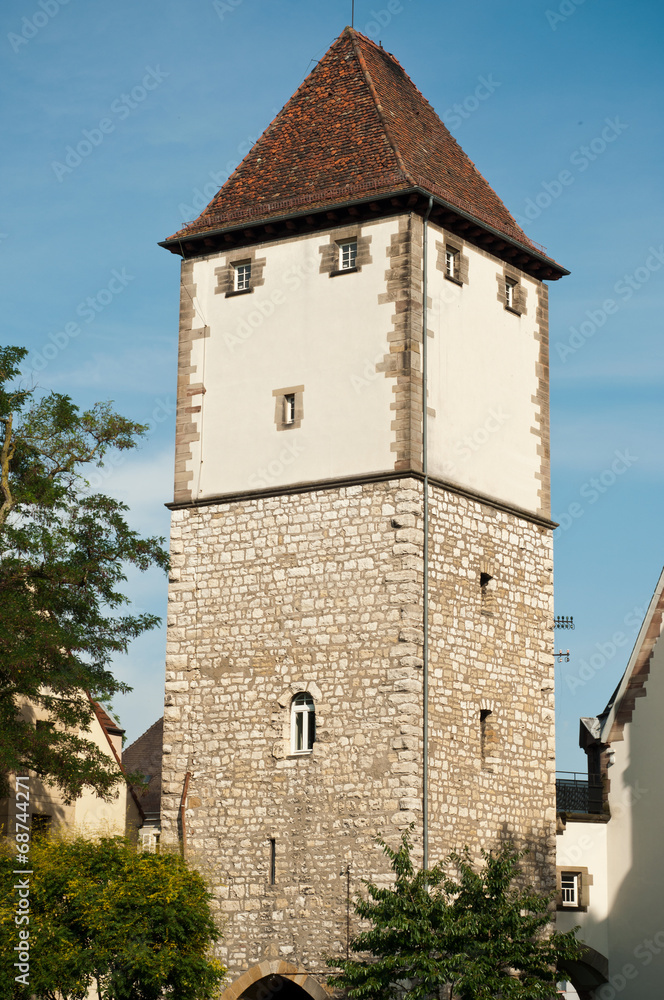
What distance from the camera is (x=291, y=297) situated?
30.7 metres

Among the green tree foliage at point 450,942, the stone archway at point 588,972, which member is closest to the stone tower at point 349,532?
the green tree foliage at point 450,942

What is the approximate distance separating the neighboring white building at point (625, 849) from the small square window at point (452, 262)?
7.08 meters

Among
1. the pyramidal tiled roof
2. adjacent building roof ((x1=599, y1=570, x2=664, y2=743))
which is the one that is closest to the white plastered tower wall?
the pyramidal tiled roof

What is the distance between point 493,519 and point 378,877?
645cm

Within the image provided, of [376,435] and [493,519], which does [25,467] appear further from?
[493,519]

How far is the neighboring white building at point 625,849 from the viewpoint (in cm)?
3144

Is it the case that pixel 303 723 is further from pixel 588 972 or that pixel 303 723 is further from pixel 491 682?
pixel 588 972

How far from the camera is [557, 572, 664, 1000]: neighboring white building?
31438 millimetres

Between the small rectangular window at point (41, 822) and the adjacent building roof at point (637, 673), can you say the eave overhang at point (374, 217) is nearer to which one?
the adjacent building roof at point (637, 673)

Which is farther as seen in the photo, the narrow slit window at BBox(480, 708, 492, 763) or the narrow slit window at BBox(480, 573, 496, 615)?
the narrow slit window at BBox(480, 573, 496, 615)

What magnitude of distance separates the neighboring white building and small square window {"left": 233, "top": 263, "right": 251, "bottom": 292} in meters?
9.20

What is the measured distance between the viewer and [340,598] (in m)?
28.6

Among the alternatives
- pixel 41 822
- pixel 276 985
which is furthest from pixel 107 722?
pixel 276 985

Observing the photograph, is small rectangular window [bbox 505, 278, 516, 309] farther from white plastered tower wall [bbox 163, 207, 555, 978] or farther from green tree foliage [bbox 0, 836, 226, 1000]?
green tree foliage [bbox 0, 836, 226, 1000]
